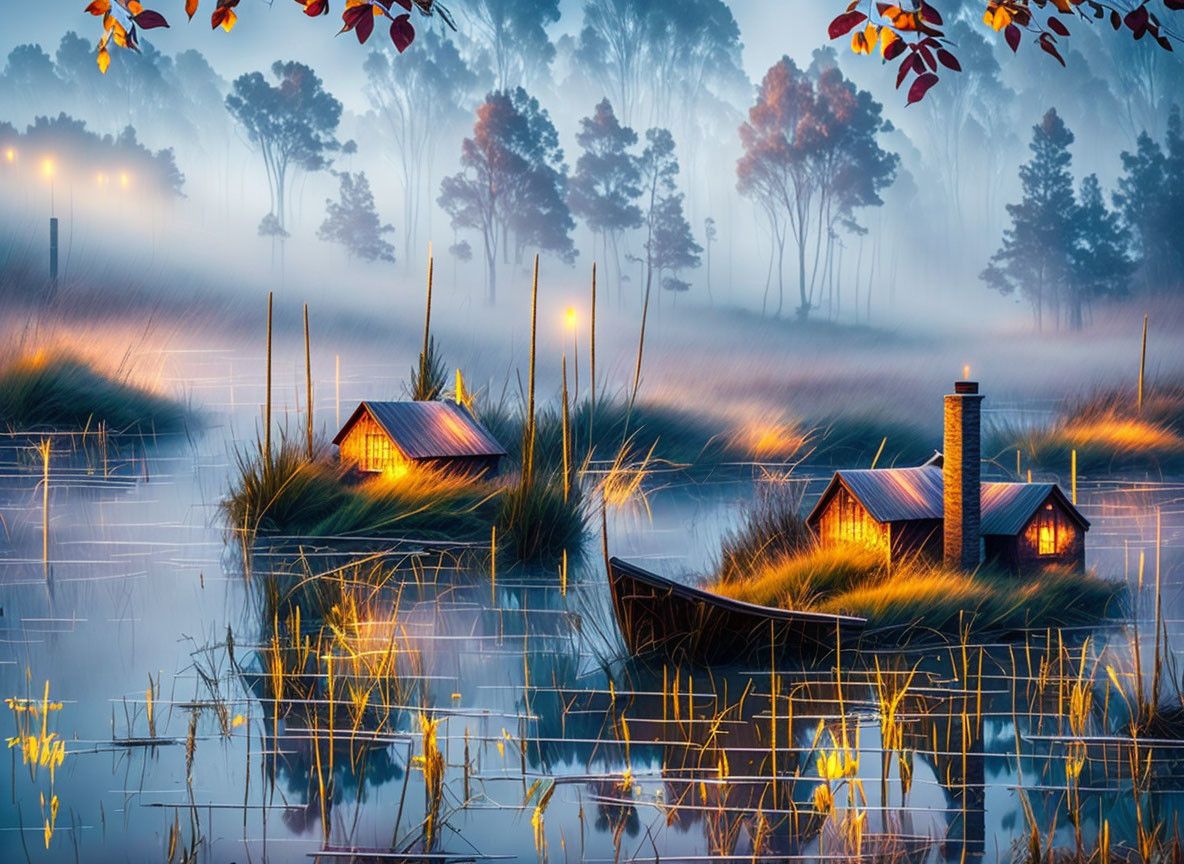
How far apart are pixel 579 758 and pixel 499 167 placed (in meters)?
40.1

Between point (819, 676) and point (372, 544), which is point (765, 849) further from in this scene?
point (372, 544)

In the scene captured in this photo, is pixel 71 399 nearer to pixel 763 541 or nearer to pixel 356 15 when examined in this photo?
pixel 763 541

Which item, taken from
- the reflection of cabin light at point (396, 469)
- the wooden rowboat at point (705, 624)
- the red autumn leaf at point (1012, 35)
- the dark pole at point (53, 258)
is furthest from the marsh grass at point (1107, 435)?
the dark pole at point (53, 258)

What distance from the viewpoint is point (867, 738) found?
272 inches

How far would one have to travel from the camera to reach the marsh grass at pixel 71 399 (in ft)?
72.7

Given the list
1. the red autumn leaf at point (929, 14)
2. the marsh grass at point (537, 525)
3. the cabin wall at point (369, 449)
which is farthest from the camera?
the cabin wall at point (369, 449)

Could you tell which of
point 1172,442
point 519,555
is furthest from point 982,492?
point 1172,442

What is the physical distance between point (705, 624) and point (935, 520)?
10.3 ft

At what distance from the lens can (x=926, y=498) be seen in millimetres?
10805

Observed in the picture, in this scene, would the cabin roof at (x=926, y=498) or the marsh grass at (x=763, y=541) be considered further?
the marsh grass at (x=763, y=541)

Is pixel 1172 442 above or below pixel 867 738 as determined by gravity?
above

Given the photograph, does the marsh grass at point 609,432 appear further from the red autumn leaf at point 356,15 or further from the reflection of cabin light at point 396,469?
the red autumn leaf at point 356,15

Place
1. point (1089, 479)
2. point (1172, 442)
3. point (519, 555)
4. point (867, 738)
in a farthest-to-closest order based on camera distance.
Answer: point (1172, 442) < point (1089, 479) < point (519, 555) < point (867, 738)

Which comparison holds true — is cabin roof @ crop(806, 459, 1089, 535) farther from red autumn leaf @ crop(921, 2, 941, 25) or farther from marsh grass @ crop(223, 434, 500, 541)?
red autumn leaf @ crop(921, 2, 941, 25)
